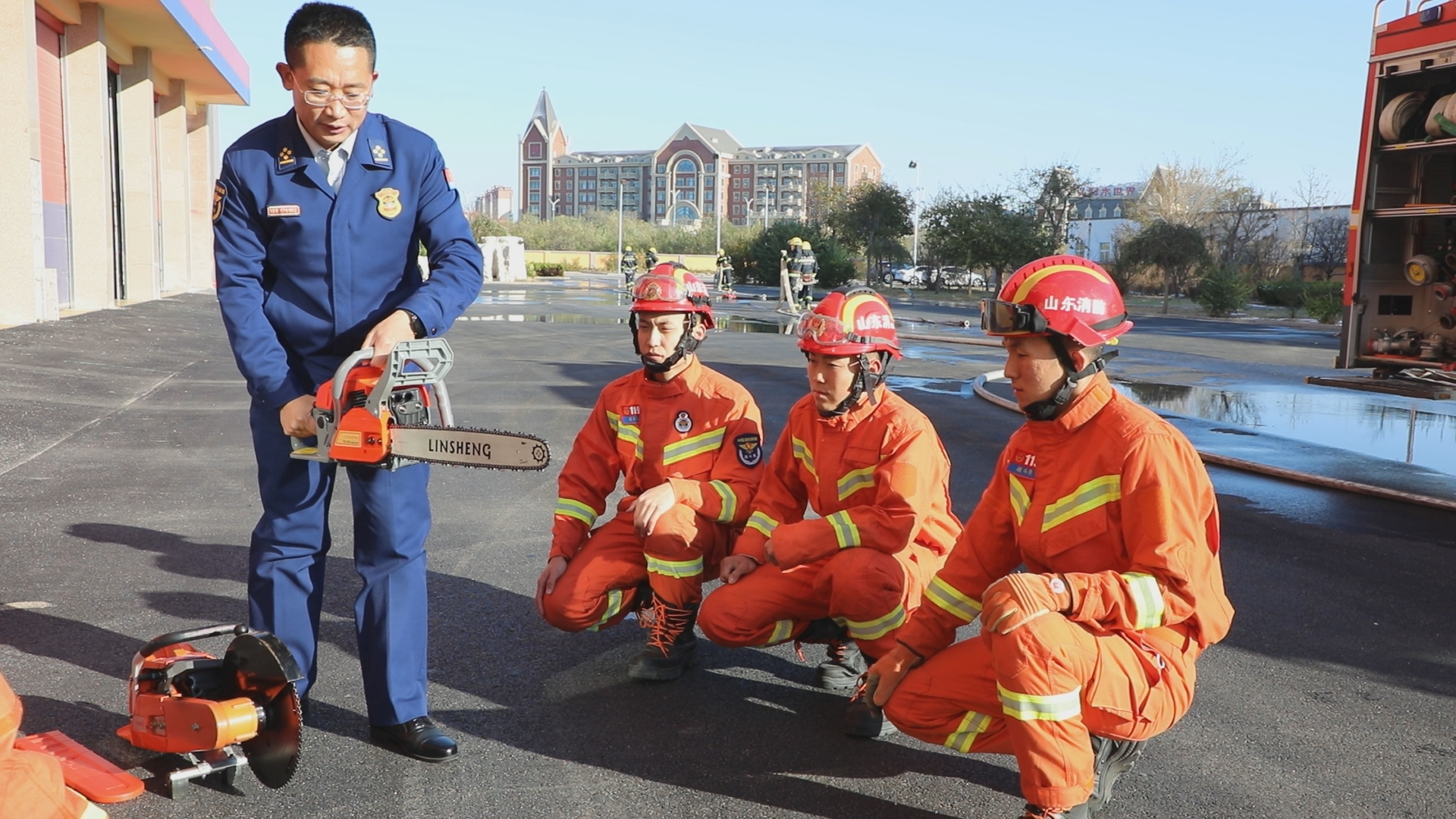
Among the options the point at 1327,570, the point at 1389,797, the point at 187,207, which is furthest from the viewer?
the point at 187,207

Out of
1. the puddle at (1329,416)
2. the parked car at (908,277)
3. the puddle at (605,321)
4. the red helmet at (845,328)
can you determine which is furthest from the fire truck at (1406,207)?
the parked car at (908,277)

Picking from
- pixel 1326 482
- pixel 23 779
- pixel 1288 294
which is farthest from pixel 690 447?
pixel 1288 294

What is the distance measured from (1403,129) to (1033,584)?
9.16 metres

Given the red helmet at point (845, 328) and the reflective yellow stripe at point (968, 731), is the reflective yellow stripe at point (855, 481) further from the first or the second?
the reflective yellow stripe at point (968, 731)

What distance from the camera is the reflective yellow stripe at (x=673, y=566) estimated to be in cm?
413

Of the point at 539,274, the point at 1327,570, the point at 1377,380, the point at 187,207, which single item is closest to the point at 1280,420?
the point at 1377,380

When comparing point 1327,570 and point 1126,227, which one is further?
point 1126,227

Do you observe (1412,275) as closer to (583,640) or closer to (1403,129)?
(1403,129)

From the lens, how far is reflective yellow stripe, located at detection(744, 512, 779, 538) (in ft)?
13.2

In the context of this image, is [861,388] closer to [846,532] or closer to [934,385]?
[846,532]

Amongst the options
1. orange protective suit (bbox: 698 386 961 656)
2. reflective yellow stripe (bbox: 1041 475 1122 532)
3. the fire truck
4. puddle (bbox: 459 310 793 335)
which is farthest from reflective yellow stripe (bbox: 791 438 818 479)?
puddle (bbox: 459 310 793 335)

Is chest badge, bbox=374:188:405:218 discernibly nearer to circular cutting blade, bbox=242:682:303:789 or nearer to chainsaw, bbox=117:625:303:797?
chainsaw, bbox=117:625:303:797

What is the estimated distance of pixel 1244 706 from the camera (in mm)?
3973

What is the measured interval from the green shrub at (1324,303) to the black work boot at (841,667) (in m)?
30.3
